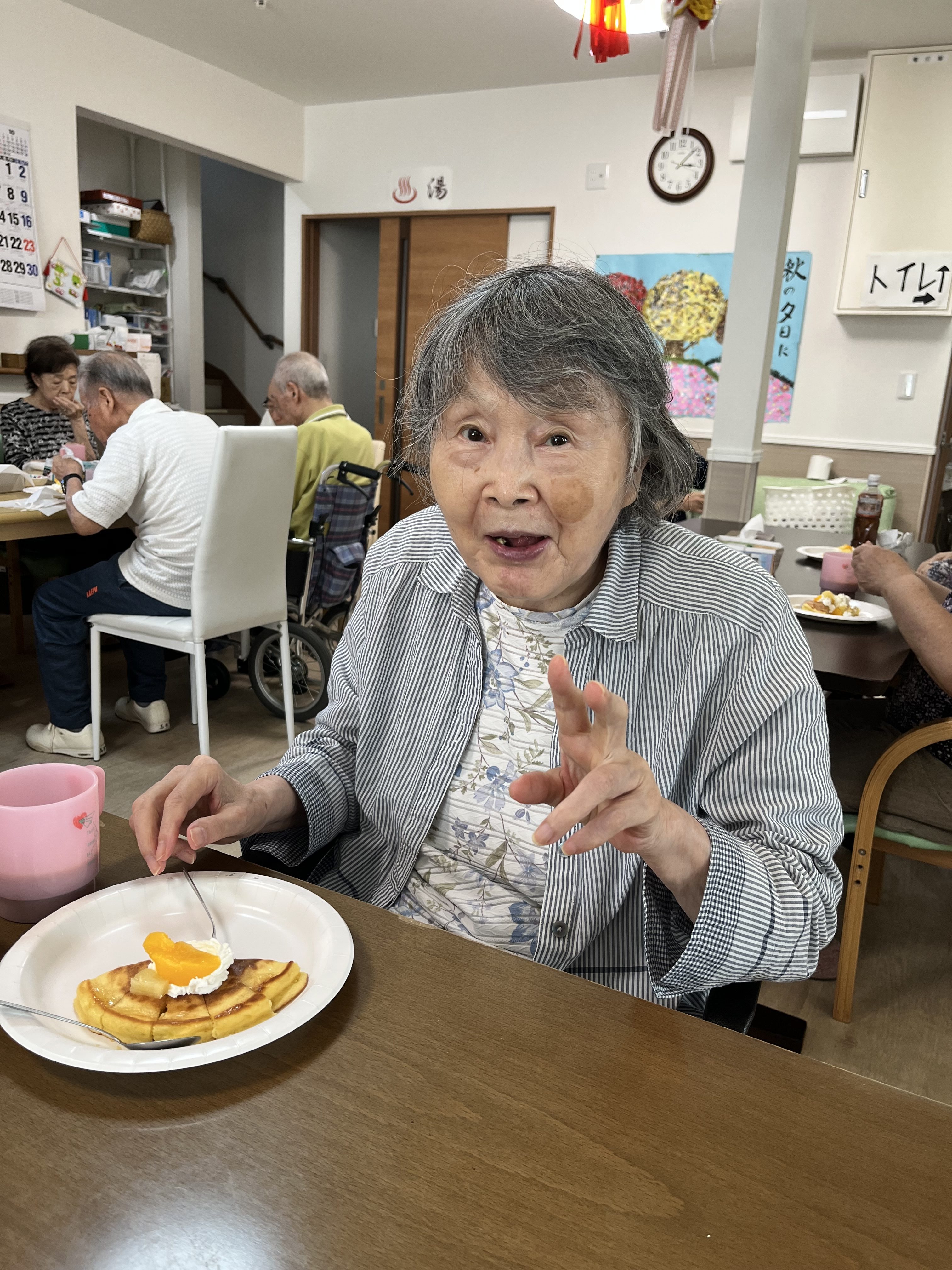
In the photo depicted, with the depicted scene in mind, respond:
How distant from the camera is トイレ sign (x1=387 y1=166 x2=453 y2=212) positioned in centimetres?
620

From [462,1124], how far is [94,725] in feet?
9.01

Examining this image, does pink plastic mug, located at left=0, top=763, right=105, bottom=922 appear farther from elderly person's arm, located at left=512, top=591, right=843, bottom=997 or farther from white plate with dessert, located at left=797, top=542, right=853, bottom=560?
white plate with dessert, located at left=797, top=542, right=853, bottom=560

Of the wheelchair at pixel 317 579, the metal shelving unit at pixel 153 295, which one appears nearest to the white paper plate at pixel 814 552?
the wheelchair at pixel 317 579

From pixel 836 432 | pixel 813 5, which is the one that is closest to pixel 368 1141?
pixel 813 5

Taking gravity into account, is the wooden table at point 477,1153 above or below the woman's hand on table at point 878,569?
below

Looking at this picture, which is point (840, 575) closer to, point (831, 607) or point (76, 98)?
point (831, 607)

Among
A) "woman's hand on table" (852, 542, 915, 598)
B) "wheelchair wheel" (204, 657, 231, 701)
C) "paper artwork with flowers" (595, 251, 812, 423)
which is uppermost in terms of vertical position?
"paper artwork with flowers" (595, 251, 812, 423)

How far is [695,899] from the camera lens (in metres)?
0.82

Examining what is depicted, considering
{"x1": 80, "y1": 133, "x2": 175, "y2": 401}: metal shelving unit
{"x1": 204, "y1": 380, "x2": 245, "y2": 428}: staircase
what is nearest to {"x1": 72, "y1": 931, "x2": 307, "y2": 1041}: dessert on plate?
{"x1": 80, "y1": 133, "x2": 175, "y2": 401}: metal shelving unit

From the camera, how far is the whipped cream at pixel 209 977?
2.15 ft

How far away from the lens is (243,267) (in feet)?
26.2

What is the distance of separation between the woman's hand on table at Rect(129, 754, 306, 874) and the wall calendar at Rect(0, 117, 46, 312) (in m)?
4.92

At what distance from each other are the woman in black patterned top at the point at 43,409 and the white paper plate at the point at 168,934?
3926 mm

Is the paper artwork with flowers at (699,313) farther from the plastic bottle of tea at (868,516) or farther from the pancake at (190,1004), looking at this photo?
the pancake at (190,1004)
